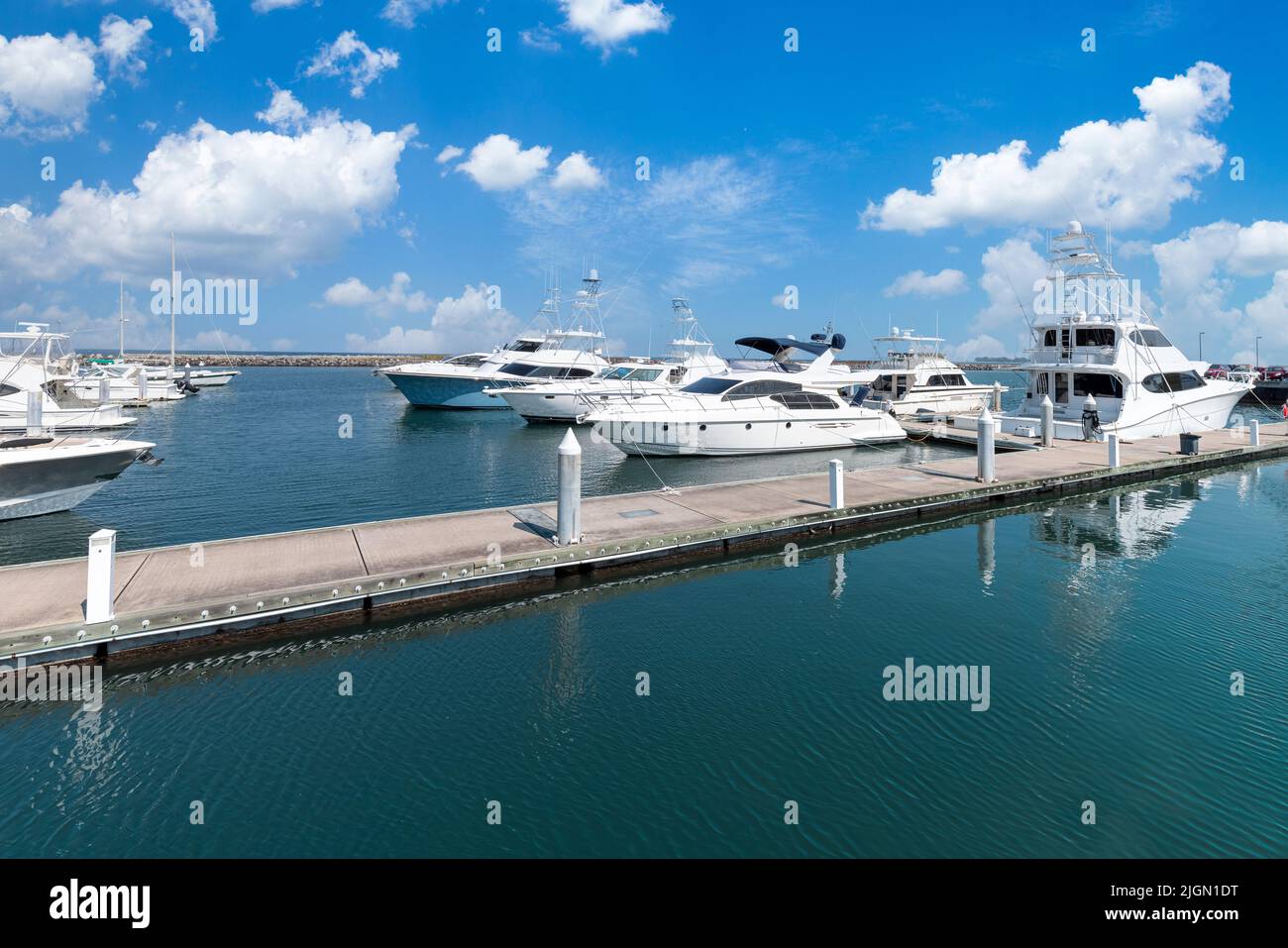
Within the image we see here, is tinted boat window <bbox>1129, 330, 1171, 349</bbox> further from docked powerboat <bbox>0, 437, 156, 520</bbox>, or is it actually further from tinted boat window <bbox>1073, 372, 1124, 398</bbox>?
docked powerboat <bbox>0, 437, 156, 520</bbox>

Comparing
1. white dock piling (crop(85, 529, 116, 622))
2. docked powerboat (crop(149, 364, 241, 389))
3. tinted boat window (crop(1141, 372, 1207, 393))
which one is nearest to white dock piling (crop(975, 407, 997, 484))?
tinted boat window (crop(1141, 372, 1207, 393))

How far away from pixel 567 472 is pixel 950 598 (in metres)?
6.81

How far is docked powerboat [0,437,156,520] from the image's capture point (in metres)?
16.8

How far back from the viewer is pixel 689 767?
279 inches

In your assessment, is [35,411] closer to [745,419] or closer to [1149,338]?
[745,419]

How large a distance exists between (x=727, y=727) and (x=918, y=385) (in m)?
33.0

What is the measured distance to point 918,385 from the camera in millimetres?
37219

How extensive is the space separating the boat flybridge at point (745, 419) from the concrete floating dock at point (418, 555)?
7.99 metres

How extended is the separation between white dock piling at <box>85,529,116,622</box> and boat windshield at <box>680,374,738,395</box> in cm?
2200

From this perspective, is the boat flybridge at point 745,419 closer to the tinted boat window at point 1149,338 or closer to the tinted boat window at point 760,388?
the tinted boat window at point 760,388

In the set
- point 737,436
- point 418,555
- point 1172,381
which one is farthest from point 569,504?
point 1172,381

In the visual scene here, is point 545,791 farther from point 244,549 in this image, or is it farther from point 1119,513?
point 1119,513
